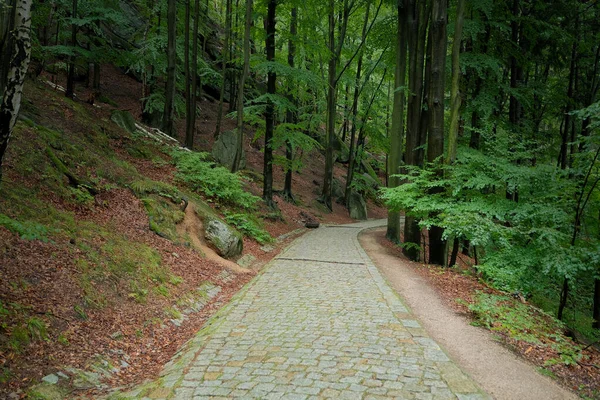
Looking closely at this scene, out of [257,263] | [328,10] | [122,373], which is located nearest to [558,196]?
[257,263]

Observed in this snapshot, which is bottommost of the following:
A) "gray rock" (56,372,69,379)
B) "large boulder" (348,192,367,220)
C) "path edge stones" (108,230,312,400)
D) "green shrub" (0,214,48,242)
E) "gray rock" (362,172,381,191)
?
"path edge stones" (108,230,312,400)

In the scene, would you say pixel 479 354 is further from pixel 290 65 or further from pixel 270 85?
pixel 290 65

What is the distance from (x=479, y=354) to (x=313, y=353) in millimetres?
2093

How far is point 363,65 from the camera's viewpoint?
23500 millimetres

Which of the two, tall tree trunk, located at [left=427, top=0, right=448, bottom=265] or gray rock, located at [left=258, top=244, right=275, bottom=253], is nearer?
tall tree trunk, located at [left=427, top=0, right=448, bottom=265]

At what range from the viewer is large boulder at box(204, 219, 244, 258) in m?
9.43

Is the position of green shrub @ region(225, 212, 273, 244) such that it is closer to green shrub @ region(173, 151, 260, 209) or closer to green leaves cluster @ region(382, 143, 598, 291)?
green shrub @ region(173, 151, 260, 209)

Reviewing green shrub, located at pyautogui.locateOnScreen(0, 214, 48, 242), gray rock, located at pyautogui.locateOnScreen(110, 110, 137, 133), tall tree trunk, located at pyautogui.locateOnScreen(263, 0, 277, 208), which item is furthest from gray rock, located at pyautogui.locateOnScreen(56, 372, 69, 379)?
gray rock, located at pyautogui.locateOnScreen(110, 110, 137, 133)

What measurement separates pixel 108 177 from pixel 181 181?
3422 mm

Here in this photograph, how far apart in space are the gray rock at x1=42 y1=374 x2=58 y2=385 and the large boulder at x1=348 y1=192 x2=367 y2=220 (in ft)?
71.9

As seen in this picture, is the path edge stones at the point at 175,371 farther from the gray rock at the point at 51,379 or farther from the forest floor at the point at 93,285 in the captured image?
the gray rock at the point at 51,379

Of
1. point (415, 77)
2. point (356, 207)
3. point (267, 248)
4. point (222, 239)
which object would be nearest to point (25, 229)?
point (222, 239)

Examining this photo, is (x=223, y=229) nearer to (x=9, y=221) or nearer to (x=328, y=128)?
(x=9, y=221)

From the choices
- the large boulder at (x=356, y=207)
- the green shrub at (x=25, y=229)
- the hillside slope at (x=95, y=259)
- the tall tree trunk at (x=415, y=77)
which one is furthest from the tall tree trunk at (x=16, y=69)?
the large boulder at (x=356, y=207)
